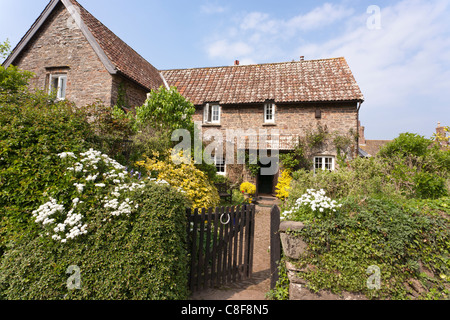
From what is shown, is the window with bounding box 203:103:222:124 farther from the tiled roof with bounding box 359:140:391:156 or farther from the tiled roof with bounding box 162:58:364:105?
the tiled roof with bounding box 359:140:391:156

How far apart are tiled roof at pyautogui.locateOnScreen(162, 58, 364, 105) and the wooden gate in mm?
11413

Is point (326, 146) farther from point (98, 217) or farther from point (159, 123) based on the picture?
point (98, 217)

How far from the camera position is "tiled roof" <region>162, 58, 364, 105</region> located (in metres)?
14.1

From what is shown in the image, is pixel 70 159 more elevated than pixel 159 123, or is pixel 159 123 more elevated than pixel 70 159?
pixel 159 123

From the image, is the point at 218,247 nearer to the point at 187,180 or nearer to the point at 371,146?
the point at 187,180

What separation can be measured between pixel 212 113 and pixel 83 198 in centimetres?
1296

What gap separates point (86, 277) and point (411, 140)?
1205 cm

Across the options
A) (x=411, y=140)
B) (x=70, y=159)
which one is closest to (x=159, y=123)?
(x=70, y=159)

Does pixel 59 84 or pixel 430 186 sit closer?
pixel 430 186

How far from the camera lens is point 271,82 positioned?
52.2 feet

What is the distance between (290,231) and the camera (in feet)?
12.6

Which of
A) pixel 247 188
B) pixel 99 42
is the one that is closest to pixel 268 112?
pixel 247 188

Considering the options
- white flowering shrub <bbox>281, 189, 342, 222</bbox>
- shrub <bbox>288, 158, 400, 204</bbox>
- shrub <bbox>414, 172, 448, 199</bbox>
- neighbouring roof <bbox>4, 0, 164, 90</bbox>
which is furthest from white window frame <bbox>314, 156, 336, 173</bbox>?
neighbouring roof <bbox>4, 0, 164, 90</bbox>

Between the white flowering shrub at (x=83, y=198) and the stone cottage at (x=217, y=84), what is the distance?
5.82 metres
